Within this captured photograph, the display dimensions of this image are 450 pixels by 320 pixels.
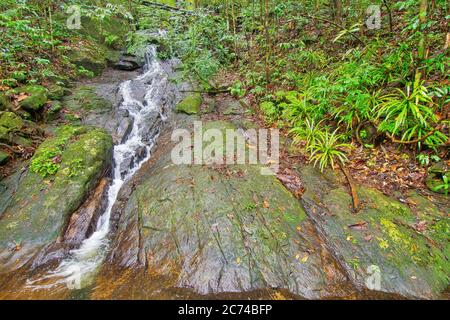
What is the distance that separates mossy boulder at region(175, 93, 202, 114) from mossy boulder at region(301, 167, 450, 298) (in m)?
4.47

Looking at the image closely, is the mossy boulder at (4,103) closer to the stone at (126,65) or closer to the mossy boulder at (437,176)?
the stone at (126,65)

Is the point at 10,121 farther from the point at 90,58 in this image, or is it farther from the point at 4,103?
the point at 90,58

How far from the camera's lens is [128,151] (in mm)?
6605

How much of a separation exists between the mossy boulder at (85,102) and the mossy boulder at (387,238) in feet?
21.0

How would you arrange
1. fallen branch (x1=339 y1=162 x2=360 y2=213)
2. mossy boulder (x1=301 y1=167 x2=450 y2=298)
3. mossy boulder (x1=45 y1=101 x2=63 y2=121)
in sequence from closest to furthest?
mossy boulder (x1=301 y1=167 x2=450 y2=298) → fallen branch (x1=339 y1=162 x2=360 y2=213) → mossy boulder (x1=45 y1=101 x2=63 y2=121)

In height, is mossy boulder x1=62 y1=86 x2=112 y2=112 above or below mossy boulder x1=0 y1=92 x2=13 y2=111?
above

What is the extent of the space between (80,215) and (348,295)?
4.42 meters

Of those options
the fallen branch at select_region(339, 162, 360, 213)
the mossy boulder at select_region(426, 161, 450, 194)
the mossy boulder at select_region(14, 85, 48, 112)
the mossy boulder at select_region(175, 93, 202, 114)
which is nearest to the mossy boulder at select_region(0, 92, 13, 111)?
the mossy boulder at select_region(14, 85, 48, 112)

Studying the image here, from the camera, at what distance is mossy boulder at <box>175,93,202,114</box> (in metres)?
7.64

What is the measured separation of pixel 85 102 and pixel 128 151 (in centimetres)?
236

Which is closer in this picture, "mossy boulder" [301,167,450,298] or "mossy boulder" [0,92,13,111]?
"mossy boulder" [301,167,450,298]

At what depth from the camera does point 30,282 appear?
11.6 feet

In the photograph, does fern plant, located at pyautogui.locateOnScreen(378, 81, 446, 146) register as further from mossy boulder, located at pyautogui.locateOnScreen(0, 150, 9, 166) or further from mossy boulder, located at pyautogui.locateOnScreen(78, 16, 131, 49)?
mossy boulder, located at pyautogui.locateOnScreen(78, 16, 131, 49)

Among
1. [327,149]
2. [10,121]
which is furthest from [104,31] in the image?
[327,149]
